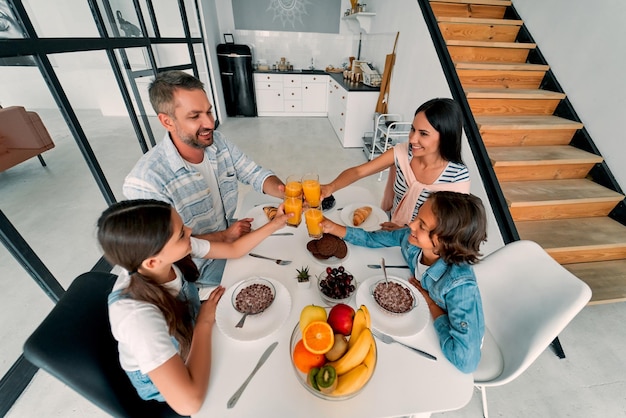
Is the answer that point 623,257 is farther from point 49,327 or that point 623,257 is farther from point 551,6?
point 49,327

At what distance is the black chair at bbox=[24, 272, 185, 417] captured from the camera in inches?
29.4

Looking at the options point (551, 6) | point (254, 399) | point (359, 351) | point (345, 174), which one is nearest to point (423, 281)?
point (359, 351)

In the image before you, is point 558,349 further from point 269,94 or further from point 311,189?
point 269,94

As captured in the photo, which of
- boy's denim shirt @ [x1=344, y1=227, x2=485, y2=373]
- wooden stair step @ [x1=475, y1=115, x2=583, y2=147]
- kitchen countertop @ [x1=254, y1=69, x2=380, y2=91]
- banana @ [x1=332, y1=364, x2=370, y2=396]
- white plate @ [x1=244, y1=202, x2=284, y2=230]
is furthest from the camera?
kitchen countertop @ [x1=254, y1=69, x2=380, y2=91]

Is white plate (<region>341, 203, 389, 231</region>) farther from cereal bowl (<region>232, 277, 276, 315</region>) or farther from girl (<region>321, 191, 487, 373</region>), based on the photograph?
cereal bowl (<region>232, 277, 276, 315</region>)

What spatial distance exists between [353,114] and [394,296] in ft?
12.7

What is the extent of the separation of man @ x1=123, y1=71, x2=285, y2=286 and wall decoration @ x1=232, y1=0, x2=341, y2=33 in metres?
Answer: 5.41

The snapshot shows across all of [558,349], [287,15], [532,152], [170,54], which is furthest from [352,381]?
[287,15]

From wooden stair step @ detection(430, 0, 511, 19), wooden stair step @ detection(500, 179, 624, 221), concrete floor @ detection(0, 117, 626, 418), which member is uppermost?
wooden stair step @ detection(430, 0, 511, 19)

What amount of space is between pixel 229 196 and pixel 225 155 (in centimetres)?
26

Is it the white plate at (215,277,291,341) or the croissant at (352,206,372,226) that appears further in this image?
the croissant at (352,206,372,226)

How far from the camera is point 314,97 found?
239 inches

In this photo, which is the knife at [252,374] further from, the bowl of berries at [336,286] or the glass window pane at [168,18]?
the glass window pane at [168,18]

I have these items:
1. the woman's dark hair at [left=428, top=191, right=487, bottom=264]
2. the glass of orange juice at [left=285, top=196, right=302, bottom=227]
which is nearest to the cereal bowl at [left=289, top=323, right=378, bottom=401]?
the woman's dark hair at [left=428, top=191, right=487, bottom=264]
